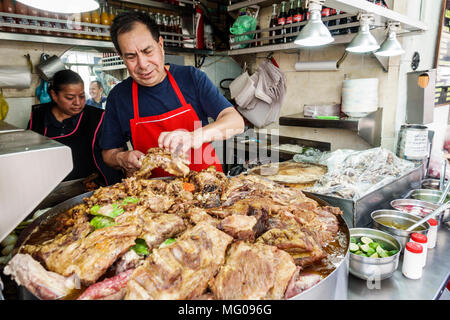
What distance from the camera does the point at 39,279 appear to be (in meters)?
1.00

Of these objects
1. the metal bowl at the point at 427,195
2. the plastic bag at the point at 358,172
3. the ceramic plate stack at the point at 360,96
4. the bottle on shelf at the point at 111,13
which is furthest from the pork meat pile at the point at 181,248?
the bottle on shelf at the point at 111,13

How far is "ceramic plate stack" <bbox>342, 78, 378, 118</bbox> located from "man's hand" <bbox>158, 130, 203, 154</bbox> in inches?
99.9

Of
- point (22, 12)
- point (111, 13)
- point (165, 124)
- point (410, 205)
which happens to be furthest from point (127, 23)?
point (410, 205)

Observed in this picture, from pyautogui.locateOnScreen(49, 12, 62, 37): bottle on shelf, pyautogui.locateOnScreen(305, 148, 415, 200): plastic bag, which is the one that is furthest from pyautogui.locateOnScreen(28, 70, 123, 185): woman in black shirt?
pyautogui.locateOnScreen(305, 148, 415, 200): plastic bag

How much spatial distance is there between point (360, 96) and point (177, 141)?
→ 270 centimetres

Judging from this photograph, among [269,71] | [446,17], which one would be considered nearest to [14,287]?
[269,71]

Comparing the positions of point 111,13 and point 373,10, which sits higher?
point 111,13

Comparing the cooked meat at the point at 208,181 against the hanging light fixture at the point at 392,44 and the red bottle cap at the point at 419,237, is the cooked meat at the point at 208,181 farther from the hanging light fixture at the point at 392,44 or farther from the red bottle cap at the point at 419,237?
the hanging light fixture at the point at 392,44

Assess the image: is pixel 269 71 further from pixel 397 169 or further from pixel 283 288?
pixel 283 288

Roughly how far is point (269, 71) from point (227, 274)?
4.21m

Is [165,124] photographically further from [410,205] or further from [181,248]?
[410,205]

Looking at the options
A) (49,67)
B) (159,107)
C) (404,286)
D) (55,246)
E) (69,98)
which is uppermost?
(49,67)

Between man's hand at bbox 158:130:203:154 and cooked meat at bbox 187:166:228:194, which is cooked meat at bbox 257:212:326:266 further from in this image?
man's hand at bbox 158:130:203:154

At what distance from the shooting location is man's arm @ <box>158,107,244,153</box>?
1734mm
